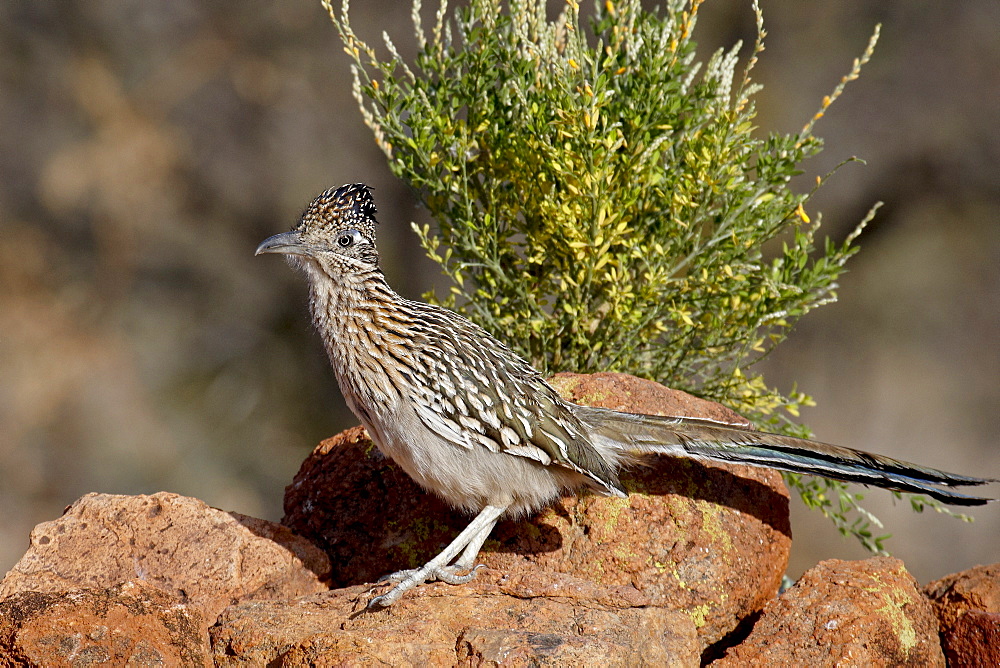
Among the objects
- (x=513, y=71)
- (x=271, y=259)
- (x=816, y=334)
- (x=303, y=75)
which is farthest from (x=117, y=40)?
(x=816, y=334)

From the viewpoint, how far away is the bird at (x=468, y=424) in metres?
3.61

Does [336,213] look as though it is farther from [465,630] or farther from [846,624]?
[846,624]

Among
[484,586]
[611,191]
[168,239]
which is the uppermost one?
[168,239]

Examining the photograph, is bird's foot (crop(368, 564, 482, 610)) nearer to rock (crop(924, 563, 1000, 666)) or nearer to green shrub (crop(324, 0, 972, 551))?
green shrub (crop(324, 0, 972, 551))

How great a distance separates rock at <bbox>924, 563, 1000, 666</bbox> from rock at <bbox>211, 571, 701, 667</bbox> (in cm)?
103

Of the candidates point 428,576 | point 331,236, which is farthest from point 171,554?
point 331,236

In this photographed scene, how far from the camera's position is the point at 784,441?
12.2 feet

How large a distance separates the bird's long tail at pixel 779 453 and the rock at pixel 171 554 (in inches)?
52.8

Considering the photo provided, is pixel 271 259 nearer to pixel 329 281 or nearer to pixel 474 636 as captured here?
pixel 329 281

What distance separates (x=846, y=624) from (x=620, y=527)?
2.89ft

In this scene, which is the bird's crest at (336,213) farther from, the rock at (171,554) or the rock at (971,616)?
the rock at (971,616)

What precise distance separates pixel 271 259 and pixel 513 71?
5.34 meters

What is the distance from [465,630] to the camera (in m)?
2.95

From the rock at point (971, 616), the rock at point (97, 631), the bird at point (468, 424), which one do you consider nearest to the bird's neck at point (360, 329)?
the bird at point (468, 424)
